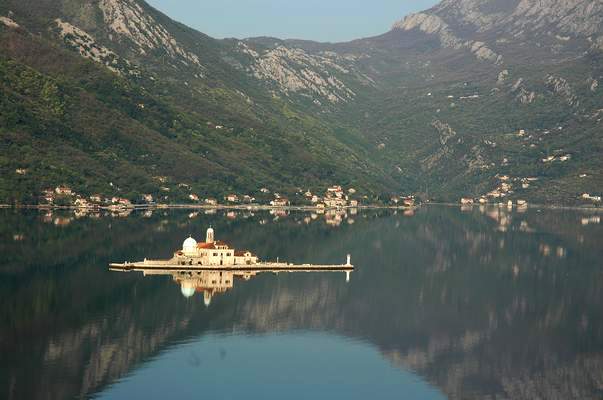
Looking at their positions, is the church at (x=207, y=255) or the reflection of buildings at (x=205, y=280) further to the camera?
the church at (x=207, y=255)

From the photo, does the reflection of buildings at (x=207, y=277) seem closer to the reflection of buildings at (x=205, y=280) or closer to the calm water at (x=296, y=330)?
the reflection of buildings at (x=205, y=280)

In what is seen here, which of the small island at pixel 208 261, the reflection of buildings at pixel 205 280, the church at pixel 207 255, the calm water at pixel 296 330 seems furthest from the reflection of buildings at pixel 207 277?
the calm water at pixel 296 330

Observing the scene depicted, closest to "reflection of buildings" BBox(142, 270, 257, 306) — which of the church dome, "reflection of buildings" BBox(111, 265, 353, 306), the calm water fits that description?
→ "reflection of buildings" BBox(111, 265, 353, 306)

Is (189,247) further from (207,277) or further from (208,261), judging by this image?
(207,277)

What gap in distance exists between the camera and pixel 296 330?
100500mm

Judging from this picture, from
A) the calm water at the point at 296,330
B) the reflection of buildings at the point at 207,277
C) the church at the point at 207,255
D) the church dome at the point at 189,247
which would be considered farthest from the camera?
the church dome at the point at 189,247

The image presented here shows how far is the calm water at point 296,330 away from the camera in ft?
256

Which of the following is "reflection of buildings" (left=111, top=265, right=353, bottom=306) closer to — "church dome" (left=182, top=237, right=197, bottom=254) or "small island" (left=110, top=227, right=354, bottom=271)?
"small island" (left=110, top=227, right=354, bottom=271)

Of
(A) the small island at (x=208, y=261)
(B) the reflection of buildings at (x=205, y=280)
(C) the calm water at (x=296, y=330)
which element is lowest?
(C) the calm water at (x=296, y=330)

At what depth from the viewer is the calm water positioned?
7800cm

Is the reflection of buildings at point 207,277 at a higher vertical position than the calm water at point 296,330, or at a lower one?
higher

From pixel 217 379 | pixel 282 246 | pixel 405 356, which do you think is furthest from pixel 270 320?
pixel 282 246

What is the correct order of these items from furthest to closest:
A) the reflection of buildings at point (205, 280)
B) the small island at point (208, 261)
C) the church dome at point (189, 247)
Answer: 1. the church dome at point (189, 247)
2. the small island at point (208, 261)
3. the reflection of buildings at point (205, 280)

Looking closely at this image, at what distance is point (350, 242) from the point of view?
190 m
